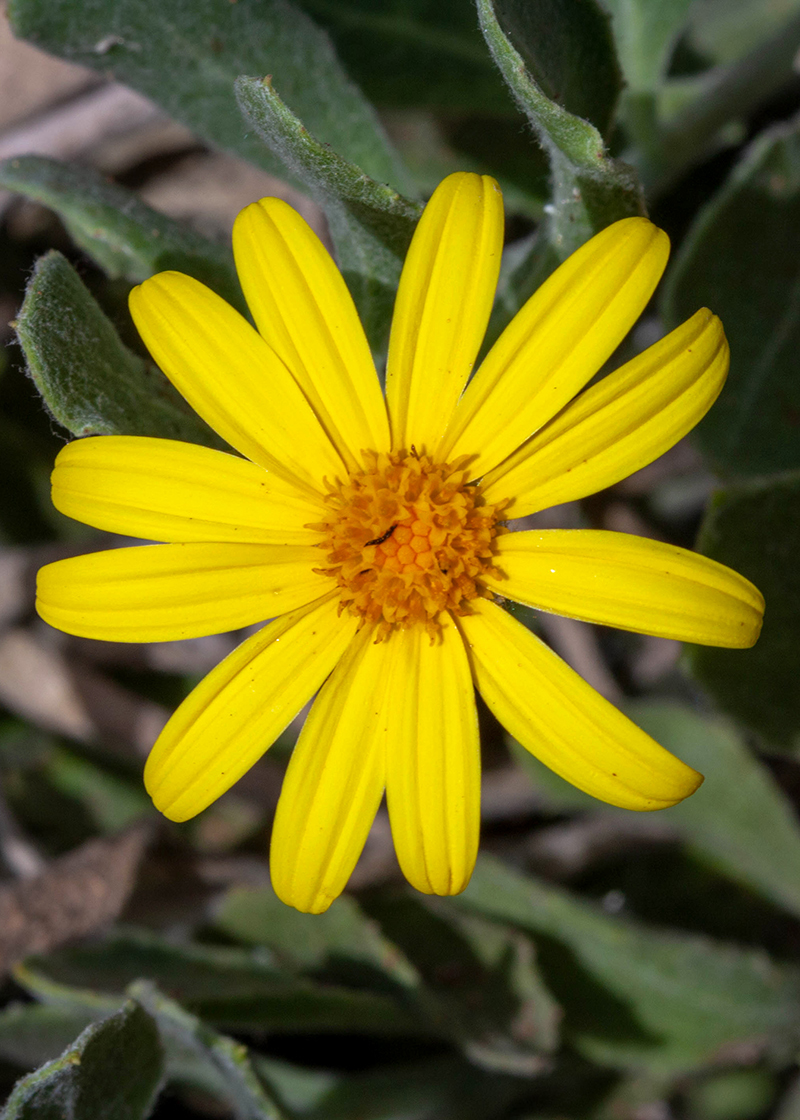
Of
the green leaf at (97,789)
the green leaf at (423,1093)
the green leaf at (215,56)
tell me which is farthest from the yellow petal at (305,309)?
the green leaf at (97,789)

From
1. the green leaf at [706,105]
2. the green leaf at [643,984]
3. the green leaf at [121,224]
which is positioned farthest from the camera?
the green leaf at [643,984]

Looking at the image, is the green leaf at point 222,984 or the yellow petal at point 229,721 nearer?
the yellow petal at point 229,721

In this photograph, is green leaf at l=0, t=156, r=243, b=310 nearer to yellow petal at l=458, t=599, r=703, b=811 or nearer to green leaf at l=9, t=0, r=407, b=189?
green leaf at l=9, t=0, r=407, b=189

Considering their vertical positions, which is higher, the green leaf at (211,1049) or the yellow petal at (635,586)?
the yellow petal at (635,586)

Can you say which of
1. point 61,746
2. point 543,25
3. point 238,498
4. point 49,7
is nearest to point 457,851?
point 238,498

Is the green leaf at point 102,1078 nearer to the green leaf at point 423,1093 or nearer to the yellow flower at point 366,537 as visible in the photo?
the yellow flower at point 366,537

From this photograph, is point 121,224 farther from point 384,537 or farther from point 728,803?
point 728,803
